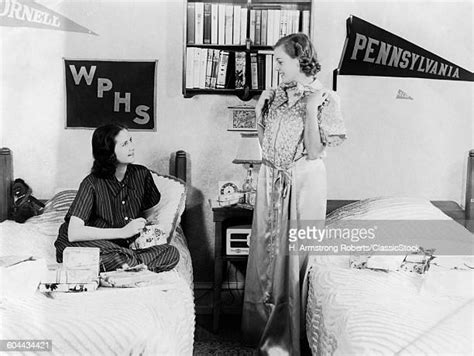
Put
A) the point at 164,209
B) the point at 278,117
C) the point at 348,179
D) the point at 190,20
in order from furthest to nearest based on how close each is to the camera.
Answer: the point at 348,179 → the point at 190,20 → the point at 164,209 → the point at 278,117

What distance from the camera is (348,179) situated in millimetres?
3500

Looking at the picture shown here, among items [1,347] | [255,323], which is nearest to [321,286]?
[255,323]

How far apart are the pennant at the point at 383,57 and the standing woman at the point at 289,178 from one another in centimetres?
65

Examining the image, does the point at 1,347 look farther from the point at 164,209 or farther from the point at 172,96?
the point at 172,96

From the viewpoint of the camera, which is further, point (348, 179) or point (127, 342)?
point (348, 179)

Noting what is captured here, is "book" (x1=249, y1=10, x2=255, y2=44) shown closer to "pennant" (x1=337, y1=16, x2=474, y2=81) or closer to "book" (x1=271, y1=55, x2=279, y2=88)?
"book" (x1=271, y1=55, x2=279, y2=88)

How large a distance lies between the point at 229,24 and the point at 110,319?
5.67ft

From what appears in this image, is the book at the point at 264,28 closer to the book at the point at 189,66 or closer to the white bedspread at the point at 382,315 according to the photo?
the book at the point at 189,66

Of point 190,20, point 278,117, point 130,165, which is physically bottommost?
point 130,165

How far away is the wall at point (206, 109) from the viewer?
3.40 metres

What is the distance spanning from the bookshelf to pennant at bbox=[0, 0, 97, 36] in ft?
1.88

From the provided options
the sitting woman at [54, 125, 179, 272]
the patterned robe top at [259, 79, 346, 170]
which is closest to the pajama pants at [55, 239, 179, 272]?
the sitting woman at [54, 125, 179, 272]

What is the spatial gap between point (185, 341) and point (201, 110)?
1496 millimetres

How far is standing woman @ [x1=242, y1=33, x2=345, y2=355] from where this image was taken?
2.74m
